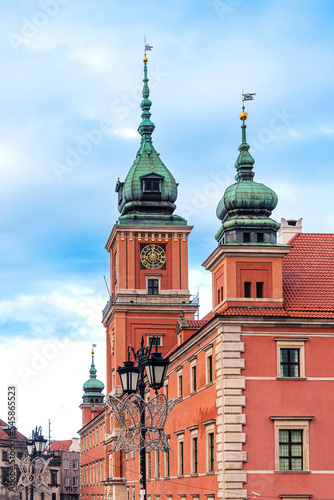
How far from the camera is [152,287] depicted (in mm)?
68500

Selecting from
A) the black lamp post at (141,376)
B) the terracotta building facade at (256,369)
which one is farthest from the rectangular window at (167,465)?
the black lamp post at (141,376)

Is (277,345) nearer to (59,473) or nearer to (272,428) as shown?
(272,428)

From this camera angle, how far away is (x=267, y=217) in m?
40.2

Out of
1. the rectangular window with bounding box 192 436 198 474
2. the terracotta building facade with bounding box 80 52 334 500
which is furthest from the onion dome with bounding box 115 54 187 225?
the rectangular window with bounding box 192 436 198 474

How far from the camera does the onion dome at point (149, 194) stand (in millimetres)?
69312

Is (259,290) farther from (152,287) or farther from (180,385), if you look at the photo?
(152,287)

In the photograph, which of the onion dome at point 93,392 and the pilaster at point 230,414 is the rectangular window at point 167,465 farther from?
the onion dome at point 93,392

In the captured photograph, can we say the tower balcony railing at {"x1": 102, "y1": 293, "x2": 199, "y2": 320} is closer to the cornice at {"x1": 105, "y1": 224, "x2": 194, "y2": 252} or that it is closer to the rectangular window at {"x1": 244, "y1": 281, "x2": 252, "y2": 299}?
the cornice at {"x1": 105, "y1": 224, "x2": 194, "y2": 252}

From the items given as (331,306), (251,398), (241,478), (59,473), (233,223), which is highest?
(233,223)

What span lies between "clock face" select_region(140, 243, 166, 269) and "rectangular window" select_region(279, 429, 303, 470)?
109ft

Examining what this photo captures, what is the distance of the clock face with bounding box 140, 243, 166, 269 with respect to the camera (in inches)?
2694

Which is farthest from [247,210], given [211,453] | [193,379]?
[211,453]

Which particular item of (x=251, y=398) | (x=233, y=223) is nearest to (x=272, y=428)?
(x=251, y=398)

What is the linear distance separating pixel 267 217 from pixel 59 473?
91.0 metres
